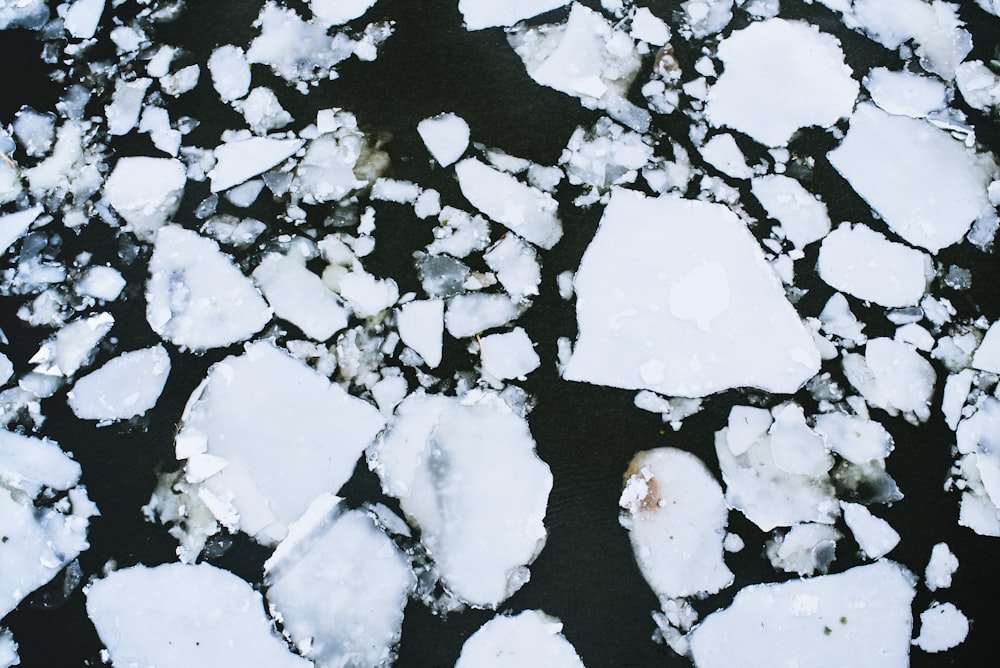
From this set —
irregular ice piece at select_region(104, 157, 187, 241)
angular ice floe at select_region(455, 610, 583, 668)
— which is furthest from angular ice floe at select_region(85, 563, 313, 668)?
irregular ice piece at select_region(104, 157, 187, 241)

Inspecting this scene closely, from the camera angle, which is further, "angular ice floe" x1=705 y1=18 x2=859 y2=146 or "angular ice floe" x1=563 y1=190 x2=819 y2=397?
"angular ice floe" x1=705 y1=18 x2=859 y2=146

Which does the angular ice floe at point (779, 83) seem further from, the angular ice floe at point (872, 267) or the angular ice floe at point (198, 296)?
the angular ice floe at point (198, 296)

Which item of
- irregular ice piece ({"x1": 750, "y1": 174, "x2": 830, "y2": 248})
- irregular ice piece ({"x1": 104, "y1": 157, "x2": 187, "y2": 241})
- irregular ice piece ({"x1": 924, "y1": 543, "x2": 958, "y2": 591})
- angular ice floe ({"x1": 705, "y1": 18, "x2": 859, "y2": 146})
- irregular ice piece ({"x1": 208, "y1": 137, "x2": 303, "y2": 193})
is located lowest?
irregular ice piece ({"x1": 924, "y1": 543, "x2": 958, "y2": 591})

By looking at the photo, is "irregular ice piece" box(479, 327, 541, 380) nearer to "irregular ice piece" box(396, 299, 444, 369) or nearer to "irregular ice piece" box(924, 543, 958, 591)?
"irregular ice piece" box(396, 299, 444, 369)

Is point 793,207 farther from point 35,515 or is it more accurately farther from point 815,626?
point 35,515

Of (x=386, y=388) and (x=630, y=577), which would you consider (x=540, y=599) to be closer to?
(x=630, y=577)
